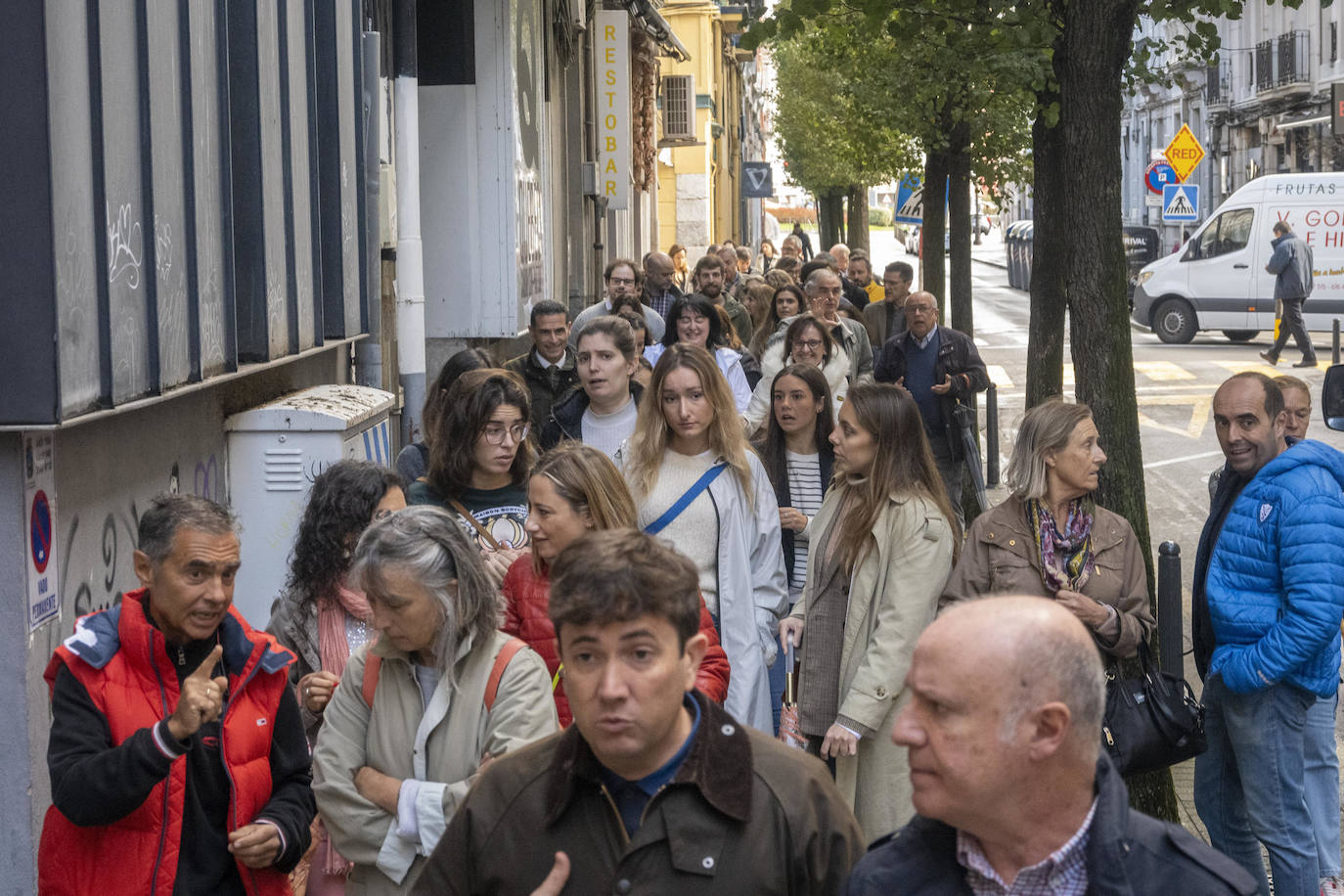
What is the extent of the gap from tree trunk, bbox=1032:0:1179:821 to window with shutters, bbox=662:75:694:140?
26894 mm

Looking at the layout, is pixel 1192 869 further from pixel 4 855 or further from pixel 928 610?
pixel 4 855

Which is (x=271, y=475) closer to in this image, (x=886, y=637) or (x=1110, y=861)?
(x=886, y=637)

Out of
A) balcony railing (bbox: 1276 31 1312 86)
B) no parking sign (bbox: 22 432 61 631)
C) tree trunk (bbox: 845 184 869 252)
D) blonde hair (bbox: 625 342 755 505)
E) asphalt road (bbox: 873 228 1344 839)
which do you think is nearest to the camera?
no parking sign (bbox: 22 432 61 631)

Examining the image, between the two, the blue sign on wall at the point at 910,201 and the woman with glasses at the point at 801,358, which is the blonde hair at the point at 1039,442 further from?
the blue sign on wall at the point at 910,201

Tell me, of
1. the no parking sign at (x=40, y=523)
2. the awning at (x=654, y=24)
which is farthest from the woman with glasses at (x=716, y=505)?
the awning at (x=654, y=24)

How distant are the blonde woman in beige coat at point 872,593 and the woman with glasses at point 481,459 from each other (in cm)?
100

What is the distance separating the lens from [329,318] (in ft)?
26.8

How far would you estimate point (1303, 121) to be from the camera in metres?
46.9

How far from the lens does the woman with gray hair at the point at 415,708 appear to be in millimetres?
3371

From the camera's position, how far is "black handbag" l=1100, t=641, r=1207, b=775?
489cm

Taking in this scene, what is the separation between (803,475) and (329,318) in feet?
8.90

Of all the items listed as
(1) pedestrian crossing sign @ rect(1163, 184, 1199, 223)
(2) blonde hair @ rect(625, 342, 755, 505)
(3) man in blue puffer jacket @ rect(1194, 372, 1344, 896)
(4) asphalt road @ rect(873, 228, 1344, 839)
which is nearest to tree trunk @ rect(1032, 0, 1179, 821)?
(4) asphalt road @ rect(873, 228, 1344, 839)

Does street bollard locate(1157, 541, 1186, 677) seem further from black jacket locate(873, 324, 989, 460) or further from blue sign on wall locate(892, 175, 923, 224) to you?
blue sign on wall locate(892, 175, 923, 224)

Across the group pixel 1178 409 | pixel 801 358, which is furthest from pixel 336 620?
pixel 1178 409
